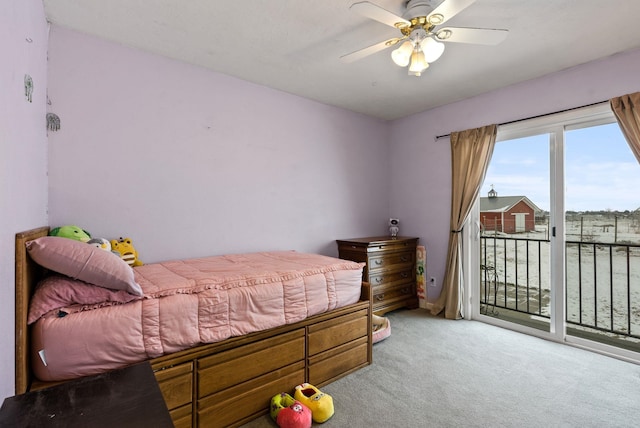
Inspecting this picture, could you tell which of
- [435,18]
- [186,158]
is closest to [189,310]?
[186,158]

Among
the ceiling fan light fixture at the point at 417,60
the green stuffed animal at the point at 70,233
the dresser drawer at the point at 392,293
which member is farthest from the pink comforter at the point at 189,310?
the ceiling fan light fixture at the point at 417,60

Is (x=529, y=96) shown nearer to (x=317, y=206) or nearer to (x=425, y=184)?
(x=425, y=184)

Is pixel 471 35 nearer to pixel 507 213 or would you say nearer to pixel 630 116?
pixel 630 116

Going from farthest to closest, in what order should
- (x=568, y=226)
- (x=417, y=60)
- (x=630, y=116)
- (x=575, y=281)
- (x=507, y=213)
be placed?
(x=507, y=213)
(x=575, y=281)
(x=568, y=226)
(x=630, y=116)
(x=417, y=60)

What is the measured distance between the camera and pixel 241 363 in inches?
66.4

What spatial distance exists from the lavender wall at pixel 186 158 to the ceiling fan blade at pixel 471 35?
1817 millimetres

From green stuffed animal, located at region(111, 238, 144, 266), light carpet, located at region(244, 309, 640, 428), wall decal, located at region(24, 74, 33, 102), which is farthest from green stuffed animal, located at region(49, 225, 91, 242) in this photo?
light carpet, located at region(244, 309, 640, 428)

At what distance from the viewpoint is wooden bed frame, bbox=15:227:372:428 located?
1.22 metres

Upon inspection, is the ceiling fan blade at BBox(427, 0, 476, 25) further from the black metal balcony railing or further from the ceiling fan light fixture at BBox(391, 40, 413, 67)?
the black metal balcony railing

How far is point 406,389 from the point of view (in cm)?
202

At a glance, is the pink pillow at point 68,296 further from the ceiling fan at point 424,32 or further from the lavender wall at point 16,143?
the ceiling fan at point 424,32

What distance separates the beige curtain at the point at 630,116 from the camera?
7.43ft

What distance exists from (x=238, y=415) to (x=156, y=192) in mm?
1755

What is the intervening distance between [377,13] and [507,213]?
106 inches
